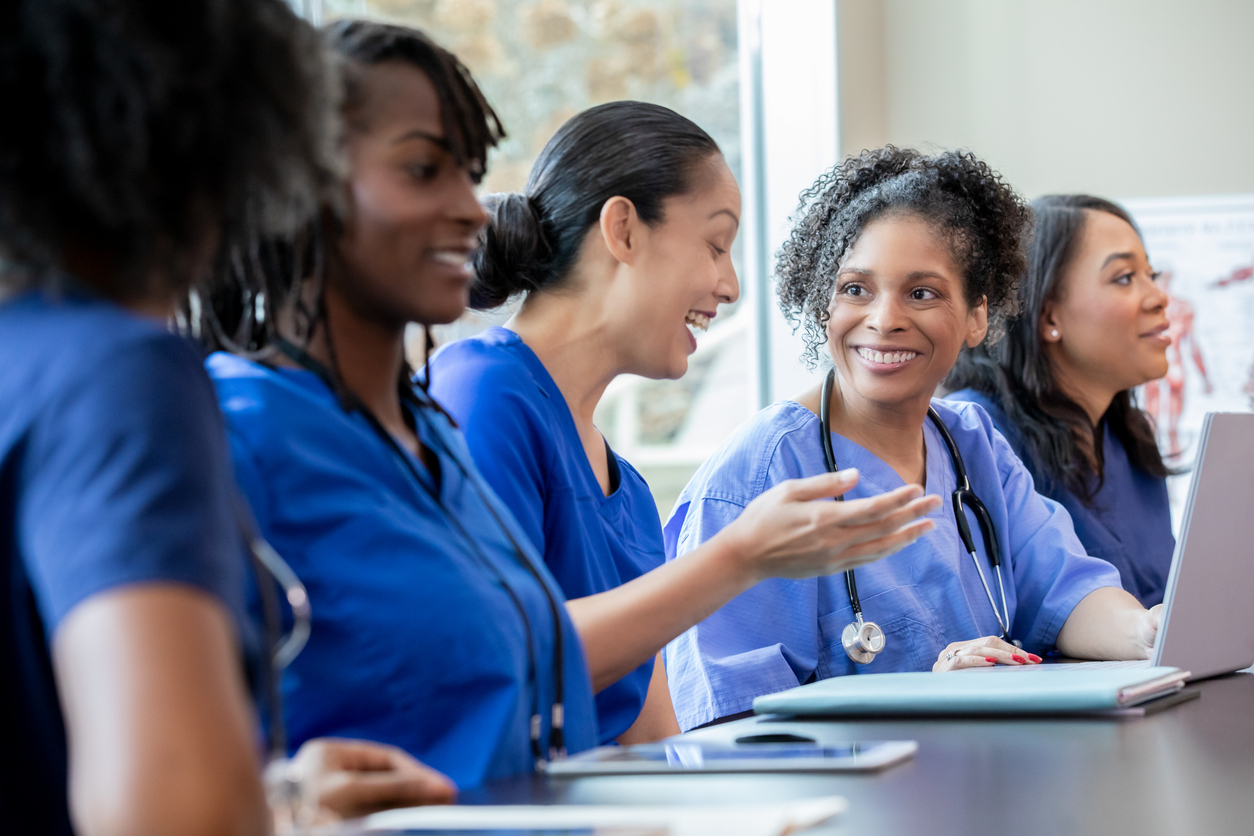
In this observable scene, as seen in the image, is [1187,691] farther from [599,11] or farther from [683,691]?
[599,11]

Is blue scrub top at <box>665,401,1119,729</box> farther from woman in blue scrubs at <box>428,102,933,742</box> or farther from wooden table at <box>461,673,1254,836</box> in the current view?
wooden table at <box>461,673,1254,836</box>

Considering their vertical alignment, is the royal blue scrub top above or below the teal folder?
above

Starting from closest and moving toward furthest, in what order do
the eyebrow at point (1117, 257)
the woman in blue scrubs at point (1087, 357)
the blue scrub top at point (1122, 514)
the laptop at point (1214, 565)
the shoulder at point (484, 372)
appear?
the laptop at point (1214, 565), the shoulder at point (484, 372), the blue scrub top at point (1122, 514), the woman in blue scrubs at point (1087, 357), the eyebrow at point (1117, 257)

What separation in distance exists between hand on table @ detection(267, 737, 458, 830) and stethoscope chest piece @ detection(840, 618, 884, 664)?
892 mm

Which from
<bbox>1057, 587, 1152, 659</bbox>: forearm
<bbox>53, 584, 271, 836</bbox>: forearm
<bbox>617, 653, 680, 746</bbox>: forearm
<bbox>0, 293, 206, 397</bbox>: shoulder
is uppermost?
<bbox>0, 293, 206, 397</bbox>: shoulder

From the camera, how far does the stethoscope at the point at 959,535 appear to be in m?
1.66

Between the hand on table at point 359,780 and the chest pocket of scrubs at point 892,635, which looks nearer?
the hand on table at point 359,780

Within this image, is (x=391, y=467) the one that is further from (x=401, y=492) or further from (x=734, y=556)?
(x=734, y=556)

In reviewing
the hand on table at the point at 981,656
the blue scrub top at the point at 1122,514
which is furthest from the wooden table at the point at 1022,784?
the blue scrub top at the point at 1122,514

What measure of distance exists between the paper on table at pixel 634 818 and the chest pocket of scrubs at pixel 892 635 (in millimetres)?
910

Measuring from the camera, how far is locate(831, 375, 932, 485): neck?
1897 millimetres

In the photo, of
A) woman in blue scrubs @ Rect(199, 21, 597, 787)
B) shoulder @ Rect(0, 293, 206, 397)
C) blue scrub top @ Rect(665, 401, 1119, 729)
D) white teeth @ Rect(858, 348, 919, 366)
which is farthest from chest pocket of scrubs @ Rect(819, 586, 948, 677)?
shoulder @ Rect(0, 293, 206, 397)

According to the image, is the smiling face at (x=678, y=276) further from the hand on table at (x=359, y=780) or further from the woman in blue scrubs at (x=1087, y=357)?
the woman in blue scrubs at (x=1087, y=357)

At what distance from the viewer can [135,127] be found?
1.88ft
